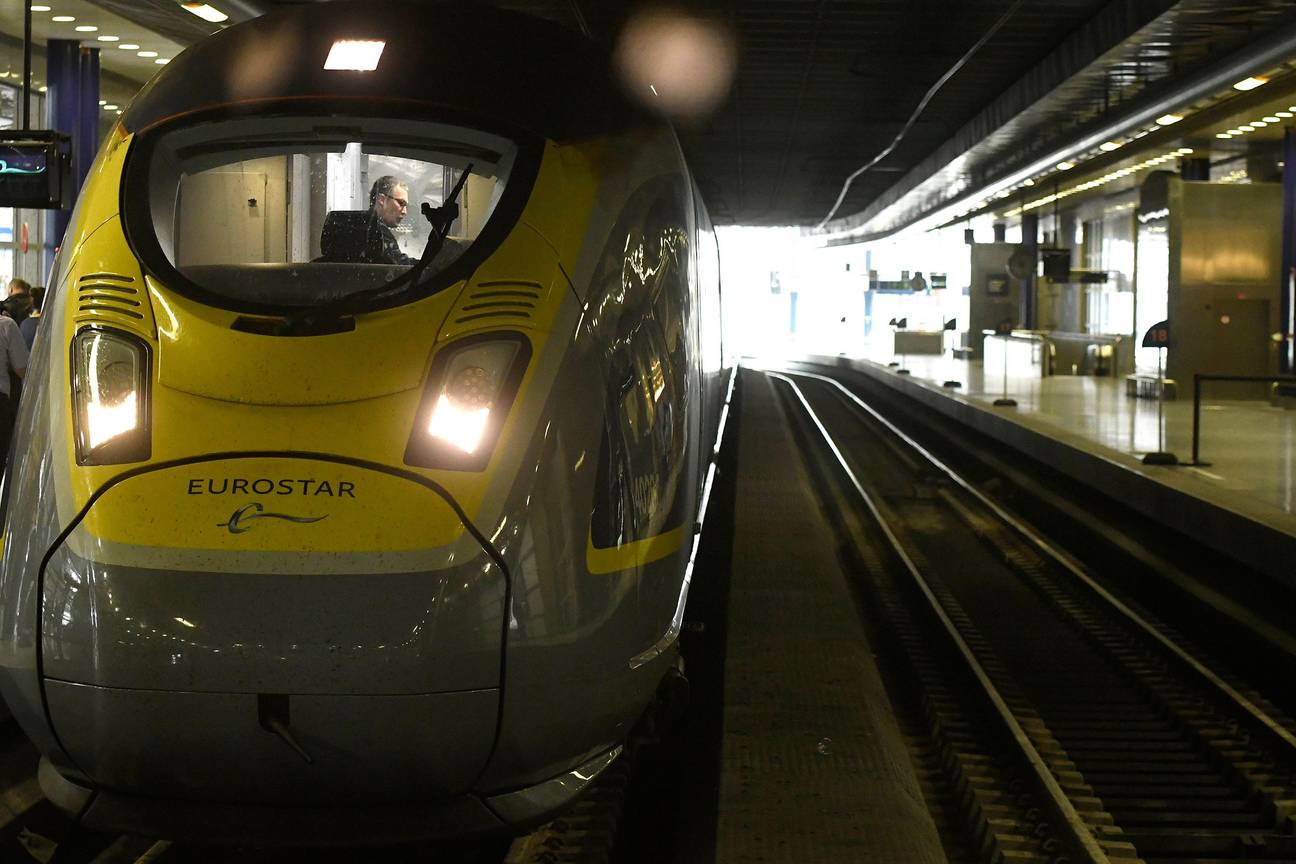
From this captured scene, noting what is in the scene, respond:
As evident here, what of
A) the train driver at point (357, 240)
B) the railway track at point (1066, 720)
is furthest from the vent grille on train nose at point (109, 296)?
the railway track at point (1066, 720)

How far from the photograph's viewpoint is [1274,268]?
22703mm

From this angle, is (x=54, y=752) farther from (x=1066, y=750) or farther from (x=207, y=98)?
(x=1066, y=750)

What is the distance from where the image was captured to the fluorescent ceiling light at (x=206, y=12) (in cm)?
1008

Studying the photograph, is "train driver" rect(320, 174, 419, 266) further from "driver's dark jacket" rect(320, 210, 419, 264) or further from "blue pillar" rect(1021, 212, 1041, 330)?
"blue pillar" rect(1021, 212, 1041, 330)

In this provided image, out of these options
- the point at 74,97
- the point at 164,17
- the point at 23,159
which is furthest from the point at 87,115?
the point at 23,159

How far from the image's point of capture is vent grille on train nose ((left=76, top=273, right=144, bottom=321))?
400cm

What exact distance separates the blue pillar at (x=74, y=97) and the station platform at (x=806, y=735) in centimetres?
874

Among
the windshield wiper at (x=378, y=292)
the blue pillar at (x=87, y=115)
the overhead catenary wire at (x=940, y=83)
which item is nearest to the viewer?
the windshield wiper at (x=378, y=292)

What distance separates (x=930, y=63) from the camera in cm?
1925

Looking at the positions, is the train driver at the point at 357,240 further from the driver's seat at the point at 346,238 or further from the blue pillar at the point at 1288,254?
the blue pillar at the point at 1288,254

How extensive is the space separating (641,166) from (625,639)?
1536mm

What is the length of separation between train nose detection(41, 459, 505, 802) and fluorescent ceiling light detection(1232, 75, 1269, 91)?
13190 millimetres

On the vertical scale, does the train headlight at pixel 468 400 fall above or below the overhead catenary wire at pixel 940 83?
below

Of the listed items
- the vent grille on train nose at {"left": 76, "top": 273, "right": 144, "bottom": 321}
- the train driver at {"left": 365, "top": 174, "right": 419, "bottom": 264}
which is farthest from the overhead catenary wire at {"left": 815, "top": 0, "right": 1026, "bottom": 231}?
the vent grille on train nose at {"left": 76, "top": 273, "right": 144, "bottom": 321}
